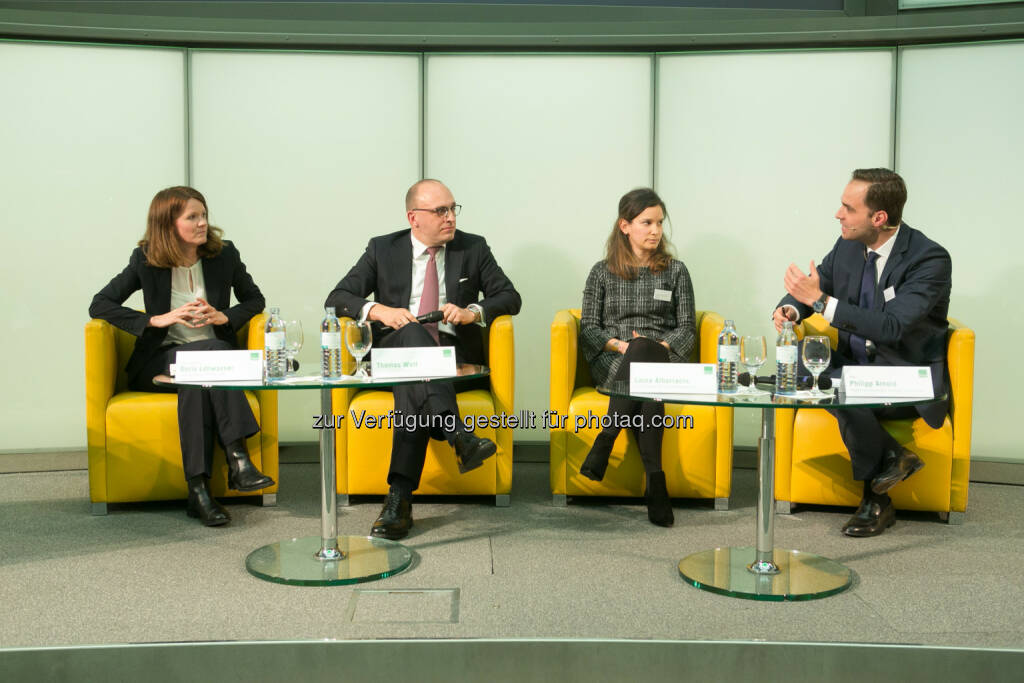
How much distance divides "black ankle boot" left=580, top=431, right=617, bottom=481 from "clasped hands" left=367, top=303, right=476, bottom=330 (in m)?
0.71

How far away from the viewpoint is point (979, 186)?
475 centimetres

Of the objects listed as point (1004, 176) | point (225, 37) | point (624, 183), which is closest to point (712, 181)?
point (624, 183)

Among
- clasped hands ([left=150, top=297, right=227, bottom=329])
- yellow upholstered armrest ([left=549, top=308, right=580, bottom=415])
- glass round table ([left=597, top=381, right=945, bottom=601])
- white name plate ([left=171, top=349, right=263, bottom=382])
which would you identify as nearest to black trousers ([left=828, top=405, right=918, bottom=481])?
glass round table ([left=597, top=381, right=945, bottom=601])

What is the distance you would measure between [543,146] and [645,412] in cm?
184

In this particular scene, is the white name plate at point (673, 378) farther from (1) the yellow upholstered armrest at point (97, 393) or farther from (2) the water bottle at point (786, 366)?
(1) the yellow upholstered armrest at point (97, 393)

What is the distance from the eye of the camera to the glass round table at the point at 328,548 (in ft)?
9.59

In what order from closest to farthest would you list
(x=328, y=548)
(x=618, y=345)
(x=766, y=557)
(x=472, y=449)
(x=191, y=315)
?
(x=766, y=557), (x=328, y=548), (x=472, y=449), (x=191, y=315), (x=618, y=345)

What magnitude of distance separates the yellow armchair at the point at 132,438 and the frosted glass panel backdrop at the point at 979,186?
3.36 metres

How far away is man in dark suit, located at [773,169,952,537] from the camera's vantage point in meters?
3.50

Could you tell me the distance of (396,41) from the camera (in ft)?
15.8

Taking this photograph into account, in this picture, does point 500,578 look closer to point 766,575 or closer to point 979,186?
point 766,575

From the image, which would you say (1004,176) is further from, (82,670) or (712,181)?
(82,670)

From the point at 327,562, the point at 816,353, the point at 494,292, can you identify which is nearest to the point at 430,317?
the point at 494,292

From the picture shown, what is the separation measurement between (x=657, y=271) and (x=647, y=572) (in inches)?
59.3
